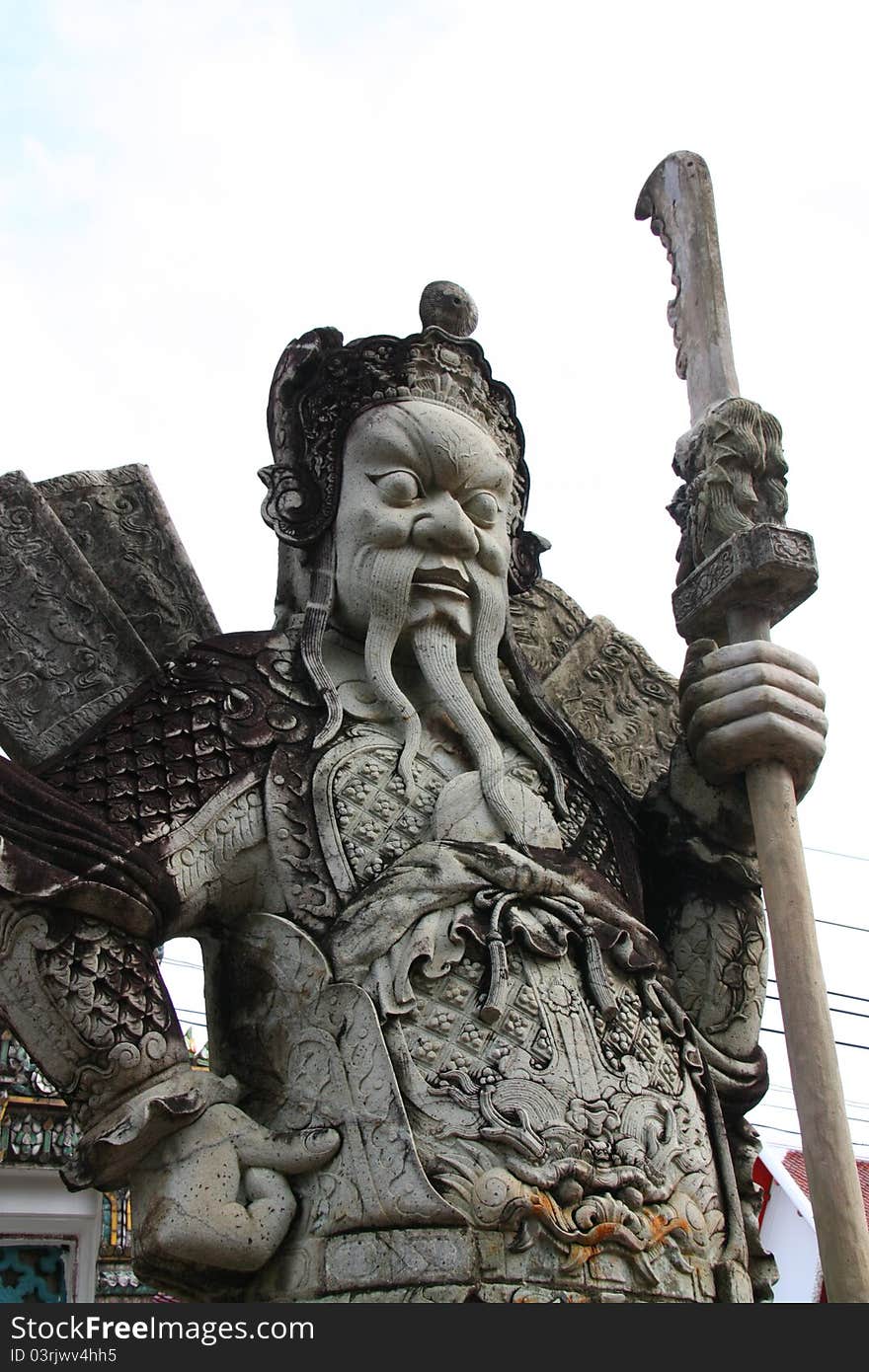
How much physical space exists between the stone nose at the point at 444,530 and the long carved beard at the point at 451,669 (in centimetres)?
6

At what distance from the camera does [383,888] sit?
3699 mm

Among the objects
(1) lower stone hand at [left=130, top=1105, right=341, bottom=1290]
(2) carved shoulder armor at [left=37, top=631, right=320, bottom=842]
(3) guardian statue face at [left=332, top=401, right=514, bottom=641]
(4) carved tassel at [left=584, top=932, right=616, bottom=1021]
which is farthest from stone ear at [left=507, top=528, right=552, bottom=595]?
(1) lower stone hand at [left=130, top=1105, right=341, bottom=1290]

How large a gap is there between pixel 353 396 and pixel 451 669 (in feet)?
3.14

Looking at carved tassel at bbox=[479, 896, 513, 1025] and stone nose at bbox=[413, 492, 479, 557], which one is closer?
carved tassel at bbox=[479, 896, 513, 1025]

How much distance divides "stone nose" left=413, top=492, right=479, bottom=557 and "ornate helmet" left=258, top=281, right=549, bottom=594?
371mm

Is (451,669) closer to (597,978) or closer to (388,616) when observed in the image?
(388,616)

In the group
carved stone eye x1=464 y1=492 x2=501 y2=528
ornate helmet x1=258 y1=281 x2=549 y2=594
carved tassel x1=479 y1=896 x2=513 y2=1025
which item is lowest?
carved tassel x1=479 y1=896 x2=513 y2=1025

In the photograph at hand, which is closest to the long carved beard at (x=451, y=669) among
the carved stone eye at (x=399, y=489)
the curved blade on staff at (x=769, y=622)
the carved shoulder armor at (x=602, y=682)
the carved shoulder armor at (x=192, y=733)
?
the carved stone eye at (x=399, y=489)

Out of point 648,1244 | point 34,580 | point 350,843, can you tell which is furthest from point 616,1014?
point 34,580

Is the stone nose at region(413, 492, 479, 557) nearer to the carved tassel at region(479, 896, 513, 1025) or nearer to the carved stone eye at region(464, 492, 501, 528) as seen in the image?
the carved stone eye at region(464, 492, 501, 528)

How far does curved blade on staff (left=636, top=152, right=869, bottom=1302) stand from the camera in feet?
11.3

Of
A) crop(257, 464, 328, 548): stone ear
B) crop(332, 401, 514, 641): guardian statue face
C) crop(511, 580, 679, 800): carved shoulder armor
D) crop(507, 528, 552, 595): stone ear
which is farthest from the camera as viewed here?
crop(511, 580, 679, 800): carved shoulder armor

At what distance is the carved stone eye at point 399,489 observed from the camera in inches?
169

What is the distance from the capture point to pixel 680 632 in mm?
4508
